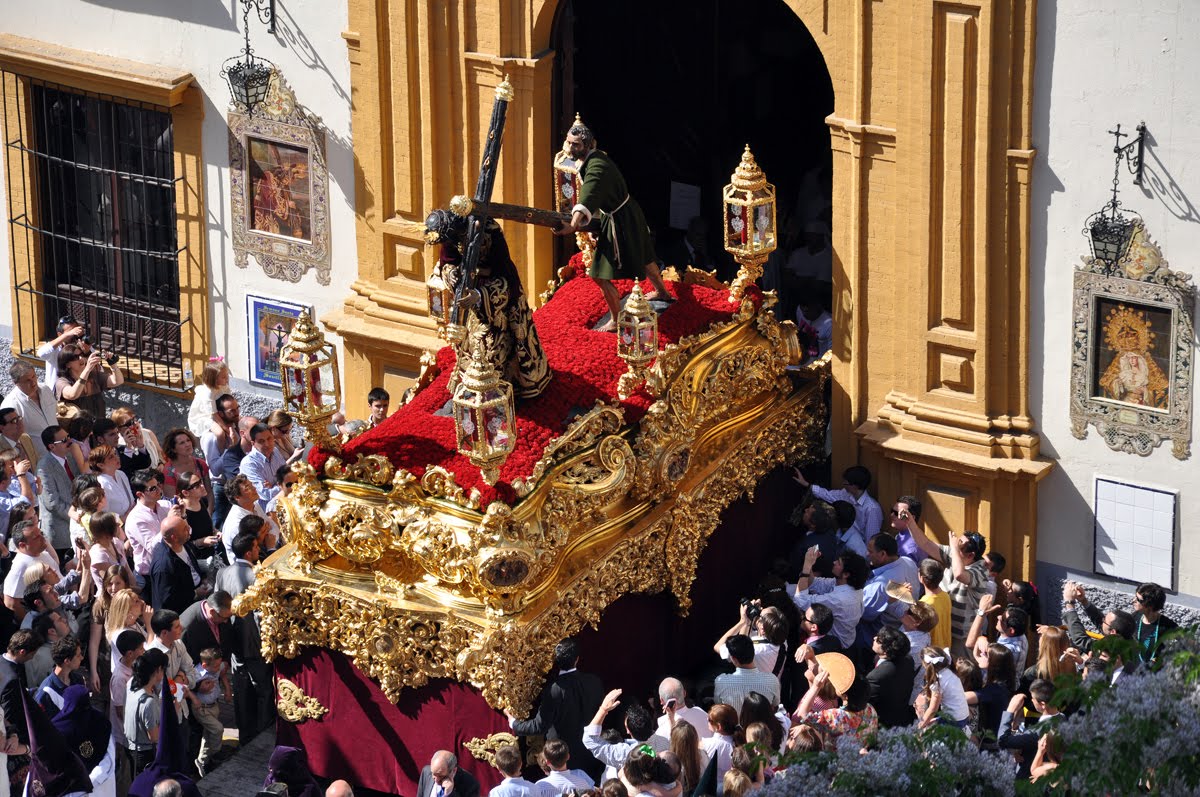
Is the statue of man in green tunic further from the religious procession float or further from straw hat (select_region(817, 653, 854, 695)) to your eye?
straw hat (select_region(817, 653, 854, 695))

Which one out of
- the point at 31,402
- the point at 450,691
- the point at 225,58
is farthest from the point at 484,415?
the point at 225,58

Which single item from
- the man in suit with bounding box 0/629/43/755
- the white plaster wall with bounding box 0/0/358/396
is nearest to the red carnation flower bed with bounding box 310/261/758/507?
the man in suit with bounding box 0/629/43/755

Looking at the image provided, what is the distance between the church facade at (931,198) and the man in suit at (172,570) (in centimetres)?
330

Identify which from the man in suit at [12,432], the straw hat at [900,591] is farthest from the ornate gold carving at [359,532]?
the man in suit at [12,432]

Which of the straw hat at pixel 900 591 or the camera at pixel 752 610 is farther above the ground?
the straw hat at pixel 900 591

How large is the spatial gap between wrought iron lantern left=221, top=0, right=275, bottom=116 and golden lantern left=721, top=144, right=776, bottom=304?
4.28m

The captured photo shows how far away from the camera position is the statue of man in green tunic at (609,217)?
15.8m

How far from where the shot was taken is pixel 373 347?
19047 mm

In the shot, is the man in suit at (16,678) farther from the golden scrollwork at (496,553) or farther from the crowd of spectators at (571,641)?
the golden scrollwork at (496,553)

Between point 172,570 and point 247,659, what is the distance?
2.76ft

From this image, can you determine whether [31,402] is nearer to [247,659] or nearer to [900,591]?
[247,659]

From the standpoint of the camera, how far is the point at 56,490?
57.1 ft

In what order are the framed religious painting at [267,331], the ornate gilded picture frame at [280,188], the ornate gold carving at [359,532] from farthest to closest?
the framed religious painting at [267,331] < the ornate gilded picture frame at [280,188] < the ornate gold carving at [359,532]

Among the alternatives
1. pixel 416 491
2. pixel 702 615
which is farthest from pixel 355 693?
pixel 702 615
